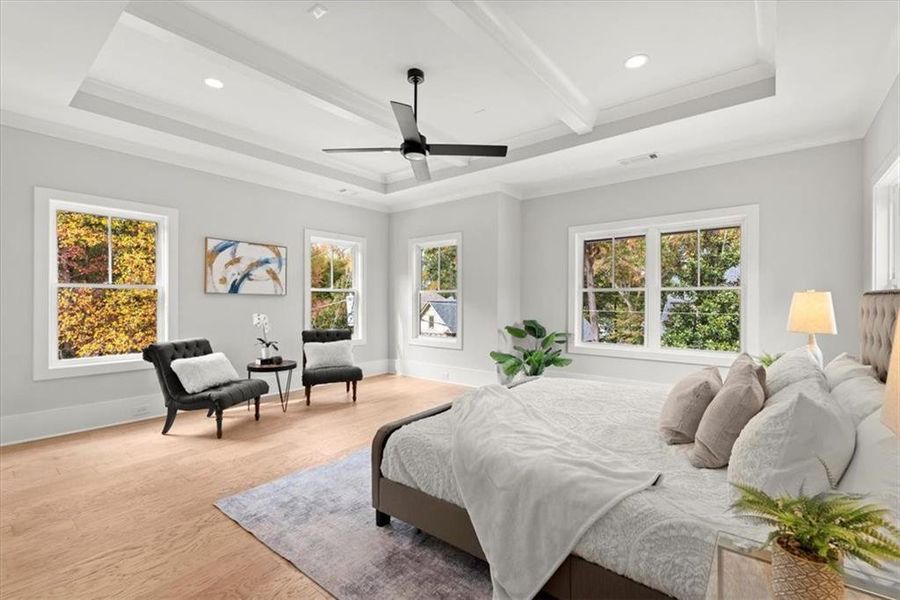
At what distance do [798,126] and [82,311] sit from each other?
23.0 feet

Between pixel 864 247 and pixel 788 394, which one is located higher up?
pixel 864 247

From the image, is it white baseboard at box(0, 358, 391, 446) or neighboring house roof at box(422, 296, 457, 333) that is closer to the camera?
white baseboard at box(0, 358, 391, 446)

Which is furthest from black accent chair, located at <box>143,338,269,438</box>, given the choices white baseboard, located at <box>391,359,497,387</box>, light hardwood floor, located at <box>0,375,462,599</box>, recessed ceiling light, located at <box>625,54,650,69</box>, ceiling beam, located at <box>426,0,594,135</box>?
recessed ceiling light, located at <box>625,54,650,69</box>

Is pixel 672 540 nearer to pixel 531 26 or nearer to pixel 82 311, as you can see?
pixel 531 26

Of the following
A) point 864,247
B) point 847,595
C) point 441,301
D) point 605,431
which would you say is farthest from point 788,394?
point 441,301

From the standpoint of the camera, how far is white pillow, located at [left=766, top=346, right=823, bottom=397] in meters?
1.98

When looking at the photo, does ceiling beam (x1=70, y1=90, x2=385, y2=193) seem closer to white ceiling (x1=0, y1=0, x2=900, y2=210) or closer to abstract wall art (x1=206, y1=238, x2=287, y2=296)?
white ceiling (x1=0, y1=0, x2=900, y2=210)

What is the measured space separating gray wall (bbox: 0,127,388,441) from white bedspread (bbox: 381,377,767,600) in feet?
12.0

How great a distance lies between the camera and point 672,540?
4.35 feet

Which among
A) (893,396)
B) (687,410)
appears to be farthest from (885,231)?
(893,396)

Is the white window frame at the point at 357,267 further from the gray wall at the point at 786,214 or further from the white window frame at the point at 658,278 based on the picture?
the gray wall at the point at 786,214

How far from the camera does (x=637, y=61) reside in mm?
3305

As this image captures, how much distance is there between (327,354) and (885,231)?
17.9ft

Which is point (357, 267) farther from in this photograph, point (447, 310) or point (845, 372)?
point (845, 372)
